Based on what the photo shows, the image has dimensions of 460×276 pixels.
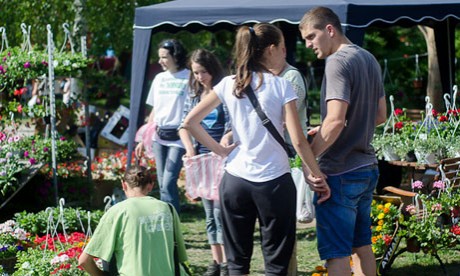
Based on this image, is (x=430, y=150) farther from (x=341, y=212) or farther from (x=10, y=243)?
(x=10, y=243)

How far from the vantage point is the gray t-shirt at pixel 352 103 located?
4.27 m

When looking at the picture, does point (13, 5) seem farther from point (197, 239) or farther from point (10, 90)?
point (197, 239)

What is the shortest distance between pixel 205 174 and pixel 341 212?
1.49 meters

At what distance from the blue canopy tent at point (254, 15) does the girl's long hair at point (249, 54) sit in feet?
10.7

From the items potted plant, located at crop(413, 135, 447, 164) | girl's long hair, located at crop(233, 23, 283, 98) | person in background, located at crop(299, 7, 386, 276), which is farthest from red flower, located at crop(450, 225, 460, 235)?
girl's long hair, located at crop(233, 23, 283, 98)

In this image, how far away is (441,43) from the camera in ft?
38.7

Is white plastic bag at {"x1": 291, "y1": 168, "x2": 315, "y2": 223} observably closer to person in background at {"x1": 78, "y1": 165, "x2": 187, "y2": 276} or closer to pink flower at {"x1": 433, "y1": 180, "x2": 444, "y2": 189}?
pink flower at {"x1": 433, "y1": 180, "x2": 444, "y2": 189}

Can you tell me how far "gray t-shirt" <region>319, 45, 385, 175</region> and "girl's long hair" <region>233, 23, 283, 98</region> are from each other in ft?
1.09

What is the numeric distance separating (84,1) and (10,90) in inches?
250

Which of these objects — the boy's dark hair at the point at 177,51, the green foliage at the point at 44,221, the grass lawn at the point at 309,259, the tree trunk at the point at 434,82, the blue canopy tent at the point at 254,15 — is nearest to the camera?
the grass lawn at the point at 309,259

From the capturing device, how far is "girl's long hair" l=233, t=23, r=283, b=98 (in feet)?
14.1

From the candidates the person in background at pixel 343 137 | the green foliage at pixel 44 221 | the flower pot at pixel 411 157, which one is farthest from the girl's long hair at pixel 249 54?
the flower pot at pixel 411 157

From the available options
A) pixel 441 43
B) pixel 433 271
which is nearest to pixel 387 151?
pixel 433 271

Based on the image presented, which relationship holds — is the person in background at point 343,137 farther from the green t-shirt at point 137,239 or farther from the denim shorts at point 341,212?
the green t-shirt at point 137,239
